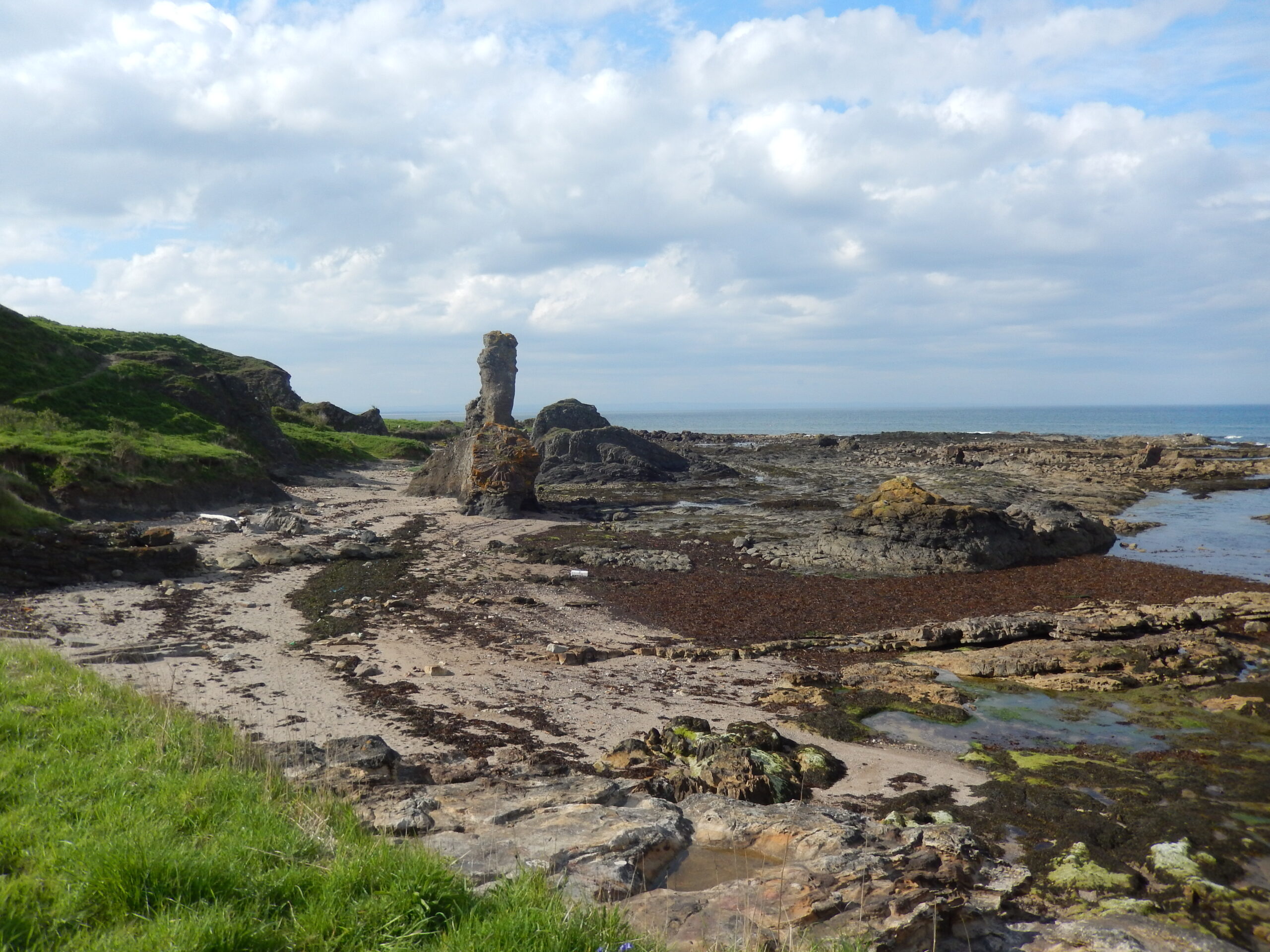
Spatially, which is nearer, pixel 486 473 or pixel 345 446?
pixel 486 473

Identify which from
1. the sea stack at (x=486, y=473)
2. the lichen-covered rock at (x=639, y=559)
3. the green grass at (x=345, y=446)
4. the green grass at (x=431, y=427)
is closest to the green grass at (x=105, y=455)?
the sea stack at (x=486, y=473)

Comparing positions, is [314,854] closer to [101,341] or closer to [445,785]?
[445,785]

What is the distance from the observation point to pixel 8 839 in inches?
170

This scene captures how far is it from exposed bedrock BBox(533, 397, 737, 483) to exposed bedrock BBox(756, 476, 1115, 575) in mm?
23468

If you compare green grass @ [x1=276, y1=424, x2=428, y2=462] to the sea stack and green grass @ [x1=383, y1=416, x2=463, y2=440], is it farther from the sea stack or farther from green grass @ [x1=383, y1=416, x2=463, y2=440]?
green grass @ [x1=383, y1=416, x2=463, y2=440]

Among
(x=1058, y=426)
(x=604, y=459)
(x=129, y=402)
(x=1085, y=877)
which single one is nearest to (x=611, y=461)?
(x=604, y=459)

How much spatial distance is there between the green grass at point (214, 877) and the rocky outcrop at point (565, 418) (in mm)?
50275

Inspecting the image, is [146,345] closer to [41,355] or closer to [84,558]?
[41,355]

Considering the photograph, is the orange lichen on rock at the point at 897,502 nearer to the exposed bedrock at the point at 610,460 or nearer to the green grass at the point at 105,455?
the exposed bedrock at the point at 610,460

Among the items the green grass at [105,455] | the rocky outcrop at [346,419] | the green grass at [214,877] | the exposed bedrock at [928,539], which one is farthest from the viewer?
the rocky outcrop at [346,419]

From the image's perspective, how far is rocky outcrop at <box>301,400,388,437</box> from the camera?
218 ft

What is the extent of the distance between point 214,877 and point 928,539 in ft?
75.5

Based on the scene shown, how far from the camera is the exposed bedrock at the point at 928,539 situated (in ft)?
→ 77.3

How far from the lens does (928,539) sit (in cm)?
2394
